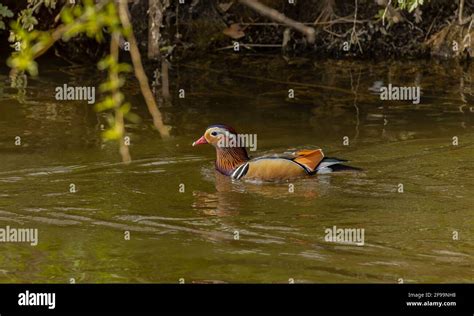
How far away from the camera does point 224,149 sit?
1205 centimetres

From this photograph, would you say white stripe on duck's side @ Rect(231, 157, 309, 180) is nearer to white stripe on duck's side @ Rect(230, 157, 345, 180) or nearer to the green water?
white stripe on duck's side @ Rect(230, 157, 345, 180)

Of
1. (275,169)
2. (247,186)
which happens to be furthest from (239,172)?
(275,169)

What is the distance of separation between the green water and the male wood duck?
0.16 m

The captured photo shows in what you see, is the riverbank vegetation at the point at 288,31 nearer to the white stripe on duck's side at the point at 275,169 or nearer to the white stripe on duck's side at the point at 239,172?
the white stripe on duck's side at the point at 239,172

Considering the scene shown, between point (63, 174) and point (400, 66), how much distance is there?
24.9 ft

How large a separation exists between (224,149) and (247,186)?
71cm

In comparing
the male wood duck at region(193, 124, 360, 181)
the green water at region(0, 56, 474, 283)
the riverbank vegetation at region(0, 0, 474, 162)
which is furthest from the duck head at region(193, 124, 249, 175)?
the riverbank vegetation at region(0, 0, 474, 162)

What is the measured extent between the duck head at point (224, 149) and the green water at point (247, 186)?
0.55ft

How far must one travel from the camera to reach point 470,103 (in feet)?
48.9

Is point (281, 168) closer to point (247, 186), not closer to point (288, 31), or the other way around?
point (247, 186)

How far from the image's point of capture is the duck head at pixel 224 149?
39.1 ft

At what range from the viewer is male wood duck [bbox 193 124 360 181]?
1155cm

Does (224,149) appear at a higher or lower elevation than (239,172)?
higher
